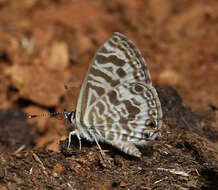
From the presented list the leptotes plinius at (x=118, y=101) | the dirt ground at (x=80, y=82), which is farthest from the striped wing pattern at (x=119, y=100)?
the dirt ground at (x=80, y=82)

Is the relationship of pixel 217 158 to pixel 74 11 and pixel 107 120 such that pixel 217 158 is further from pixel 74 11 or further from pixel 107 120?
pixel 74 11

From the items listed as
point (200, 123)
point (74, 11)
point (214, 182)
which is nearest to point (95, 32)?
point (74, 11)

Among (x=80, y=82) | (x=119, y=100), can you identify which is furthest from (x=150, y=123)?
(x=80, y=82)

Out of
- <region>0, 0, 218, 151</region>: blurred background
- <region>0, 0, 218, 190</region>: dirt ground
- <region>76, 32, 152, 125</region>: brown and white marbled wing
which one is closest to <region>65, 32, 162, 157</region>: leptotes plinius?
<region>76, 32, 152, 125</region>: brown and white marbled wing

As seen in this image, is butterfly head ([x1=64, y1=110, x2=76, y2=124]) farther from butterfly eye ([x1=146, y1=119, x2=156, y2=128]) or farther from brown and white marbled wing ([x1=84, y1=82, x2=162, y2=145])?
butterfly eye ([x1=146, y1=119, x2=156, y2=128])

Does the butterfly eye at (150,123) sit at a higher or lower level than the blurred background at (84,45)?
lower

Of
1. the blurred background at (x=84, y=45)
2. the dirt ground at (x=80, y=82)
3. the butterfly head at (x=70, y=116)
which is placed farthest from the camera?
the blurred background at (x=84, y=45)

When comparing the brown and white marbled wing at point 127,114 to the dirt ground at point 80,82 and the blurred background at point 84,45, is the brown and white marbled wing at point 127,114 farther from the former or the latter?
the blurred background at point 84,45
